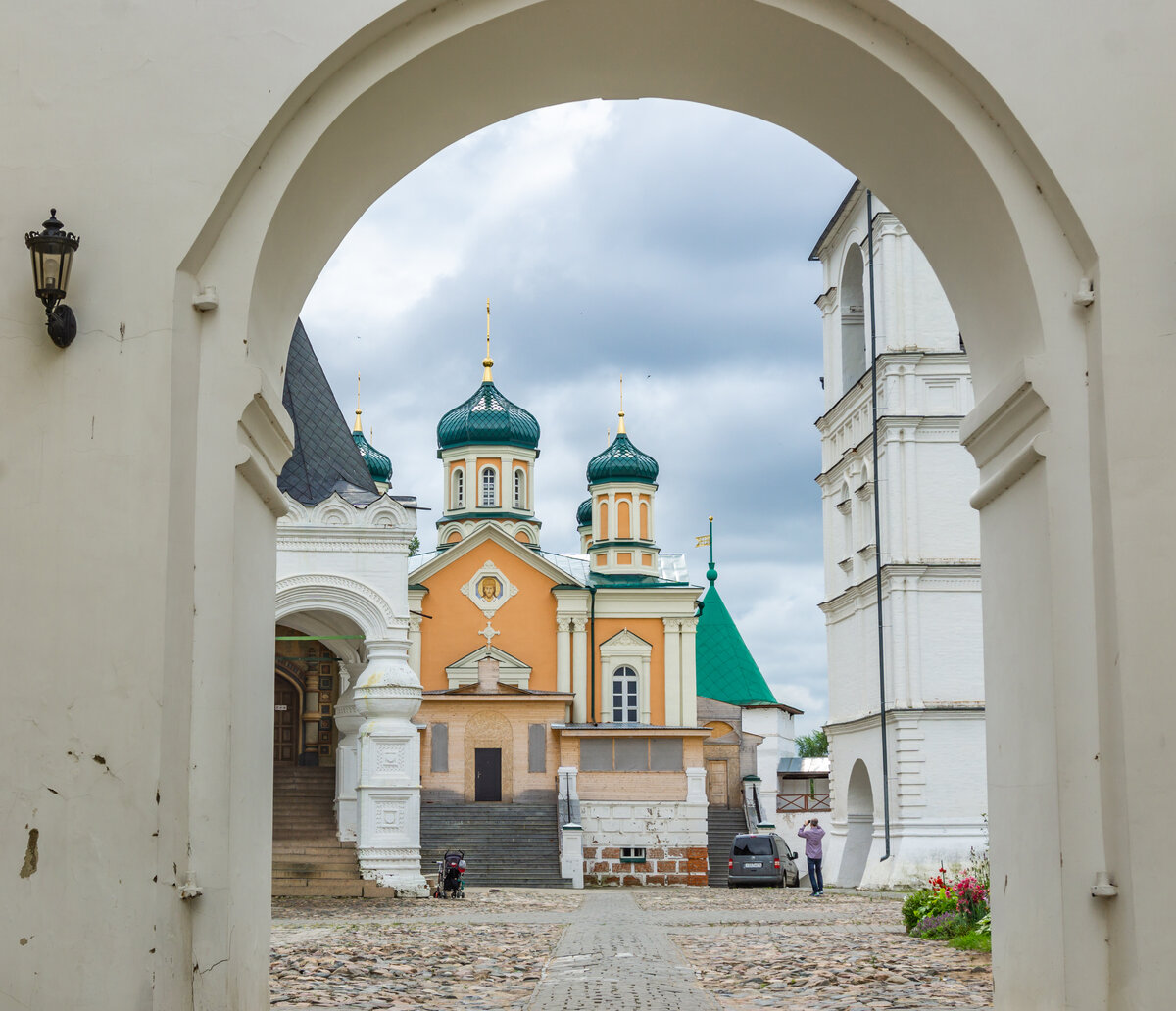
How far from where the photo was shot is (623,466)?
4859cm

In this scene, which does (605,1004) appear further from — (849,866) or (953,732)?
(849,866)

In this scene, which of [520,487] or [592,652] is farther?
[520,487]

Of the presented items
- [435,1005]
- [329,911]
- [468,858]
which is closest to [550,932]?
[329,911]

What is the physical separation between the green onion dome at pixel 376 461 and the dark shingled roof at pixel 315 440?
26.8m

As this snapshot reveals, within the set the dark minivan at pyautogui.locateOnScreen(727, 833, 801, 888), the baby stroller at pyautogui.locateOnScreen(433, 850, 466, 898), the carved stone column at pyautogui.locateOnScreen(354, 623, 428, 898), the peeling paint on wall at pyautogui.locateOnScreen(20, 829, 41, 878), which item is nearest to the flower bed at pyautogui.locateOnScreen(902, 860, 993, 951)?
the peeling paint on wall at pyautogui.locateOnScreen(20, 829, 41, 878)

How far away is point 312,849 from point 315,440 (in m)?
6.51

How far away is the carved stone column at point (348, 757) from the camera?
2350cm

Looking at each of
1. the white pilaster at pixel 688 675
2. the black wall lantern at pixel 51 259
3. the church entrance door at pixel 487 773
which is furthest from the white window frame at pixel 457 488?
the black wall lantern at pixel 51 259

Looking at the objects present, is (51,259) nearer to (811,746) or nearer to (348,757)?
(348,757)

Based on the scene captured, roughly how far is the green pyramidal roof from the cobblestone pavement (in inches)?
1321

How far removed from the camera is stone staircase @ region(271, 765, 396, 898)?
2177cm

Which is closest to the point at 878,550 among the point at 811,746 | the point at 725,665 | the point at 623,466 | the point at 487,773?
the point at 487,773

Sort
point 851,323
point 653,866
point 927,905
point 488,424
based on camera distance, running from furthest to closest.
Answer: point 488,424 < point 653,866 < point 851,323 < point 927,905

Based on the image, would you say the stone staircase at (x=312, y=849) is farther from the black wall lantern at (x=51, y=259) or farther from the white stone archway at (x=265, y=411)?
the black wall lantern at (x=51, y=259)
